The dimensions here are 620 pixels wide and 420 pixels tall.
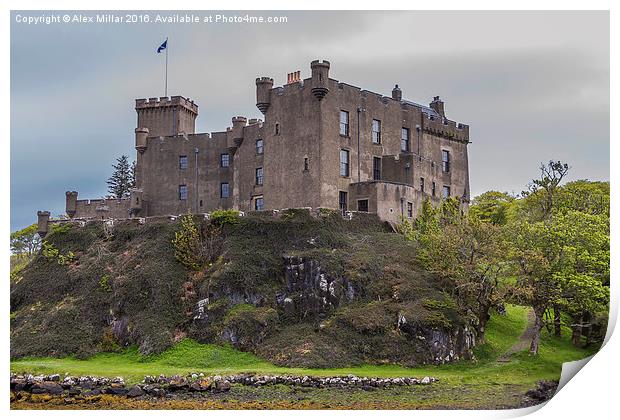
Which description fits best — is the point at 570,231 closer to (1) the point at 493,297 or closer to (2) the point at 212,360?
(1) the point at 493,297

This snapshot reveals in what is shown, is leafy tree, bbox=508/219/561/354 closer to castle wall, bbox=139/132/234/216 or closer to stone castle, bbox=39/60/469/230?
stone castle, bbox=39/60/469/230

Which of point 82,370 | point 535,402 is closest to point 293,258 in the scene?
point 82,370

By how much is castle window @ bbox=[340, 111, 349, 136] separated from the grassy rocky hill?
6.19m

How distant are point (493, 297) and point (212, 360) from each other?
14062 millimetres

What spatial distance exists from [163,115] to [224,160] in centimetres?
722

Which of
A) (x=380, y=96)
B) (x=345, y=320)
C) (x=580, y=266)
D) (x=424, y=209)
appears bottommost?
(x=345, y=320)

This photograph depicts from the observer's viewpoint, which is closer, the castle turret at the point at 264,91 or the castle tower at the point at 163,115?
Answer: the castle turret at the point at 264,91

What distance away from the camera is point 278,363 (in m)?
41.5

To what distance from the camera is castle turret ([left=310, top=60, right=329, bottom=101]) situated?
52.5 metres

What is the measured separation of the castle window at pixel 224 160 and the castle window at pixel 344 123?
33.5ft

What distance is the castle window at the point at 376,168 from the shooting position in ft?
184

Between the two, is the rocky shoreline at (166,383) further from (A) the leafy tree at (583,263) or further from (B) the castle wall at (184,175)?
(B) the castle wall at (184,175)

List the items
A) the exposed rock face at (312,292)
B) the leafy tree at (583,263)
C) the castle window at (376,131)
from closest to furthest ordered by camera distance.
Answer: the leafy tree at (583,263) < the exposed rock face at (312,292) < the castle window at (376,131)

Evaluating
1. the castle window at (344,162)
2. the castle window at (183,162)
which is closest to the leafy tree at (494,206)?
the castle window at (344,162)
